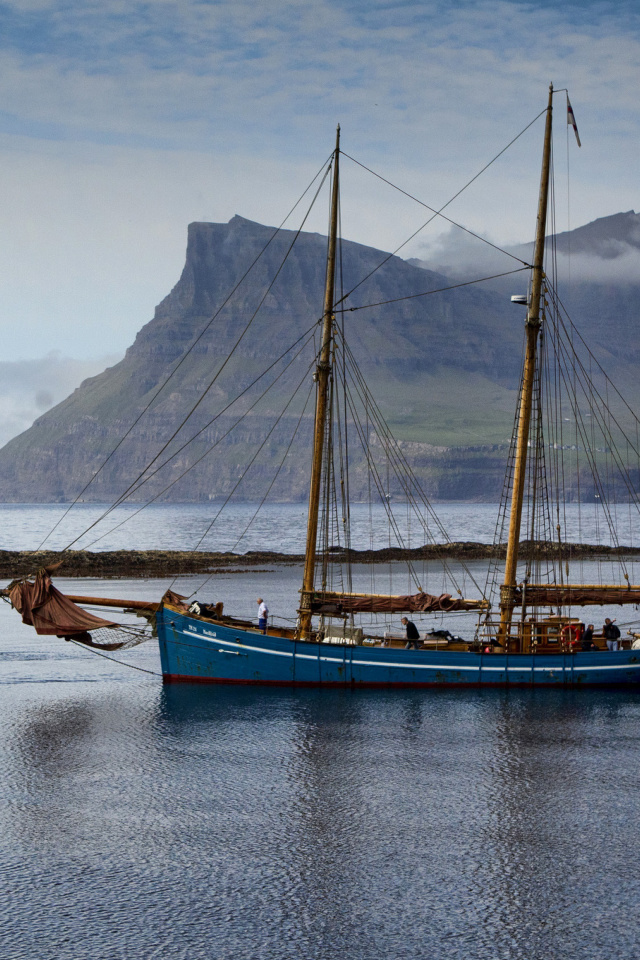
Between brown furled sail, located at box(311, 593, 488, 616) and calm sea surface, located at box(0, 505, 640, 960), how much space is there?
4.11 metres

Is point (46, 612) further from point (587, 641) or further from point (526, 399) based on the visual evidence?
point (587, 641)

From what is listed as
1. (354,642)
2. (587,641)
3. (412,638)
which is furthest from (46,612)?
(587,641)

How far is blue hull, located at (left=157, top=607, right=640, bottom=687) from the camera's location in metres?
44.8

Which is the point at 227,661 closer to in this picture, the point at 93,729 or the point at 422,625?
the point at 93,729

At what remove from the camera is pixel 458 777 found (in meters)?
31.7

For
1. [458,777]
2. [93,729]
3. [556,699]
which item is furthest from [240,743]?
[556,699]

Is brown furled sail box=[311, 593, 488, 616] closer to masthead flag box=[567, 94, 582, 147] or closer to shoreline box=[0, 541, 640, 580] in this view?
masthead flag box=[567, 94, 582, 147]

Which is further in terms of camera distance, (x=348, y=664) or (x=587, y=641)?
(x=587, y=641)

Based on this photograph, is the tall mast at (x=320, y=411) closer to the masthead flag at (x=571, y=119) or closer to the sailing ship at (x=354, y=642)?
the sailing ship at (x=354, y=642)

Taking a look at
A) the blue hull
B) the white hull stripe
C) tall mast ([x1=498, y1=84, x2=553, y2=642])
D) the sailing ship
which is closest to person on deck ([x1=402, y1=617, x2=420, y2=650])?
the sailing ship

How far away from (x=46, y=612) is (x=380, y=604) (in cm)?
1535

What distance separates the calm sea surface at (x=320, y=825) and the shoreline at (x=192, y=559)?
217 feet

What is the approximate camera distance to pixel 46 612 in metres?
45.1

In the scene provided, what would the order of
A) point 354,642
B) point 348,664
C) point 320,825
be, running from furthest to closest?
point 354,642 < point 348,664 < point 320,825
